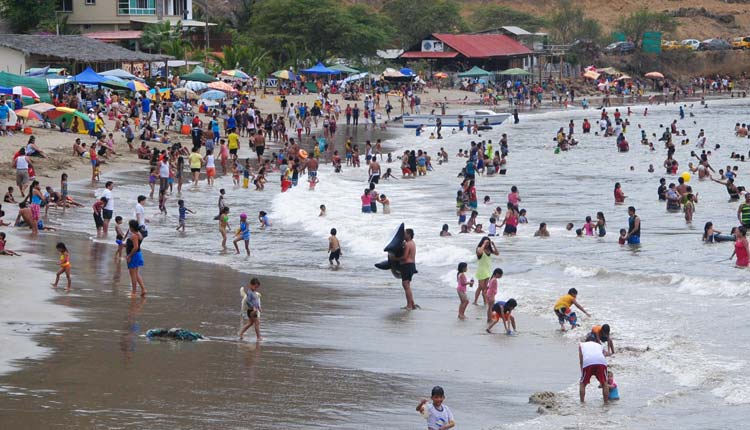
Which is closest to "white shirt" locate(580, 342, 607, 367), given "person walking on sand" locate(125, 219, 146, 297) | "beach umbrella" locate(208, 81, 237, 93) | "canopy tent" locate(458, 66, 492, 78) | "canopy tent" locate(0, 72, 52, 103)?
"person walking on sand" locate(125, 219, 146, 297)

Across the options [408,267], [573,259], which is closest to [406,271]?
[408,267]

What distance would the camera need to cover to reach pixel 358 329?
15.7 metres

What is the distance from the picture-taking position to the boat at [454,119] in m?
58.6

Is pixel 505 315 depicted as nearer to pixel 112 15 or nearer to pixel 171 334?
pixel 171 334

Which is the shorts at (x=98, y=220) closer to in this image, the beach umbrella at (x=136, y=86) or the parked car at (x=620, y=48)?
the beach umbrella at (x=136, y=86)

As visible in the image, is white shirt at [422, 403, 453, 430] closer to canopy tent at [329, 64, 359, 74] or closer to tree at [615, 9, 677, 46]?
canopy tent at [329, 64, 359, 74]

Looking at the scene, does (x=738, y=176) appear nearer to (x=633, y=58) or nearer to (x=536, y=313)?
(x=536, y=313)

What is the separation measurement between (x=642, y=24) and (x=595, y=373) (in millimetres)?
101960

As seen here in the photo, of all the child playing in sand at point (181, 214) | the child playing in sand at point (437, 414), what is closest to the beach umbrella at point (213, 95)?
the child playing in sand at point (181, 214)

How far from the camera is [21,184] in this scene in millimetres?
27000

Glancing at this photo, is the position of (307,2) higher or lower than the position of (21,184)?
higher

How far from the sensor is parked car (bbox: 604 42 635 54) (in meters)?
103

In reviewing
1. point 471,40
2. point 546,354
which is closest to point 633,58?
point 471,40

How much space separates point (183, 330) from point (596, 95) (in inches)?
3090
